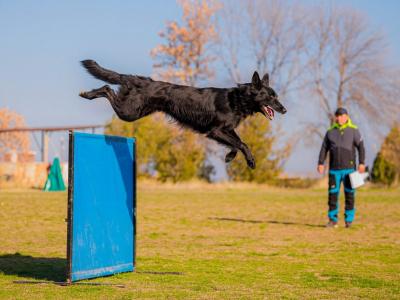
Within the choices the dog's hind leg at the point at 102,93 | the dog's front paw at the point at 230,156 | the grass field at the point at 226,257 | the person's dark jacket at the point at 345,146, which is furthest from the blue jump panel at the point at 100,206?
the person's dark jacket at the point at 345,146

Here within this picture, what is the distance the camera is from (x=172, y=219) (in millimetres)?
13906

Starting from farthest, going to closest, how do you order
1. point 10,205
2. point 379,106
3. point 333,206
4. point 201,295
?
point 379,106 → point 10,205 → point 333,206 → point 201,295

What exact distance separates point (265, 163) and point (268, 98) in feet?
92.9

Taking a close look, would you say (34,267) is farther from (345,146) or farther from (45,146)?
(45,146)

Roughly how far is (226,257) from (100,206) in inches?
95.8

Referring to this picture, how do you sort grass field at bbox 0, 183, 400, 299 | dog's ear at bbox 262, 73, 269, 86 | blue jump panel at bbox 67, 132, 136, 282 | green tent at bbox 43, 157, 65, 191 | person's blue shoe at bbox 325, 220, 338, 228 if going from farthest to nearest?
1. green tent at bbox 43, 157, 65, 191
2. person's blue shoe at bbox 325, 220, 338, 228
3. dog's ear at bbox 262, 73, 269, 86
4. blue jump panel at bbox 67, 132, 136, 282
5. grass field at bbox 0, 183, 400, 299

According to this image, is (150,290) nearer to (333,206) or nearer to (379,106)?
(333,206)

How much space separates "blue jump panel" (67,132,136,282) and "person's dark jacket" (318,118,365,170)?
19.3 ft

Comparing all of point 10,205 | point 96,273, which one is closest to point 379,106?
point 10,205

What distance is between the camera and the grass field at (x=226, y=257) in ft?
19.2

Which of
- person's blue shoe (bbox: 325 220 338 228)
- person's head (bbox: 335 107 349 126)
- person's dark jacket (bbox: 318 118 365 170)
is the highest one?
person's head (bbox: 335 107 349 126)

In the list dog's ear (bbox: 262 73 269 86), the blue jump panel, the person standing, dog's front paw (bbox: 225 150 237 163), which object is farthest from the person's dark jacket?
the blue jump panel

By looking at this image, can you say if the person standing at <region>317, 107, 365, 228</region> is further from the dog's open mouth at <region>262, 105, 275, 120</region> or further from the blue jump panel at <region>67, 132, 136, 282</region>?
the blue jump panel at <region>67, 132, 136, 282</region>

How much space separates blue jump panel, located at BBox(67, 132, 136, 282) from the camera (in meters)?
6.05
